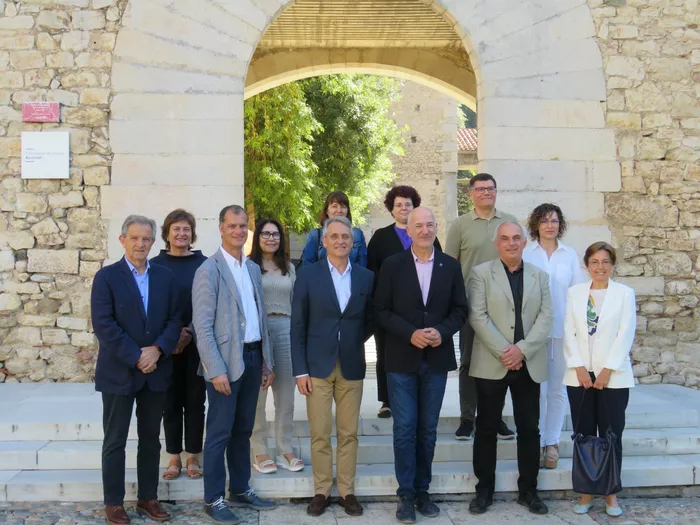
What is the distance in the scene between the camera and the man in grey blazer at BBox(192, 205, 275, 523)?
12.9 ft

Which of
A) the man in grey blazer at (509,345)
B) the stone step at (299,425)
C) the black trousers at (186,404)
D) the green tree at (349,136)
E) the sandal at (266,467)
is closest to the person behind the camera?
the man in grey blazer at (509,345)

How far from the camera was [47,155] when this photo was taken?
19.7ft

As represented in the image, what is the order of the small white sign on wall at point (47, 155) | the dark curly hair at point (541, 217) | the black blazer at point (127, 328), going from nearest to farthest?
the black blazer at point (127, 328)
the dark curly hair at point (541, 217)
the small white sign on wall at point (47, 155)

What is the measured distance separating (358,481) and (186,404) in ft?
3.73

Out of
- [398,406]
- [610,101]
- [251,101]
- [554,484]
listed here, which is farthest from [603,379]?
[251,101]

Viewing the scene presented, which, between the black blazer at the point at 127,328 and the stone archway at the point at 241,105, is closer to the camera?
the black blazer at the point at 127,328

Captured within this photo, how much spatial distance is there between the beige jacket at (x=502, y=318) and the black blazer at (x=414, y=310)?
0.41 feet

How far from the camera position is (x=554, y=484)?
14.6ft

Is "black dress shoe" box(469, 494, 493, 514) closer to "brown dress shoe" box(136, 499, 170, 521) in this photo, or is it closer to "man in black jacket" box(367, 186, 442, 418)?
"man in black jacket" box(367, 186, 442, 418)

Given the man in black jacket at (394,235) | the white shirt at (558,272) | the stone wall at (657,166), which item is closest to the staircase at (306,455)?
the man in black jacket at (394,235)

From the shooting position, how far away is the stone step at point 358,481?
4289mm

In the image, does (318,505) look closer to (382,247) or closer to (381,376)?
(381,376)

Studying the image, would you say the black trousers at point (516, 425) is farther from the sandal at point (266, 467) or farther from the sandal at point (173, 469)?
the sandal at point (173, 469)

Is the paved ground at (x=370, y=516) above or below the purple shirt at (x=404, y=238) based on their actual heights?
below
